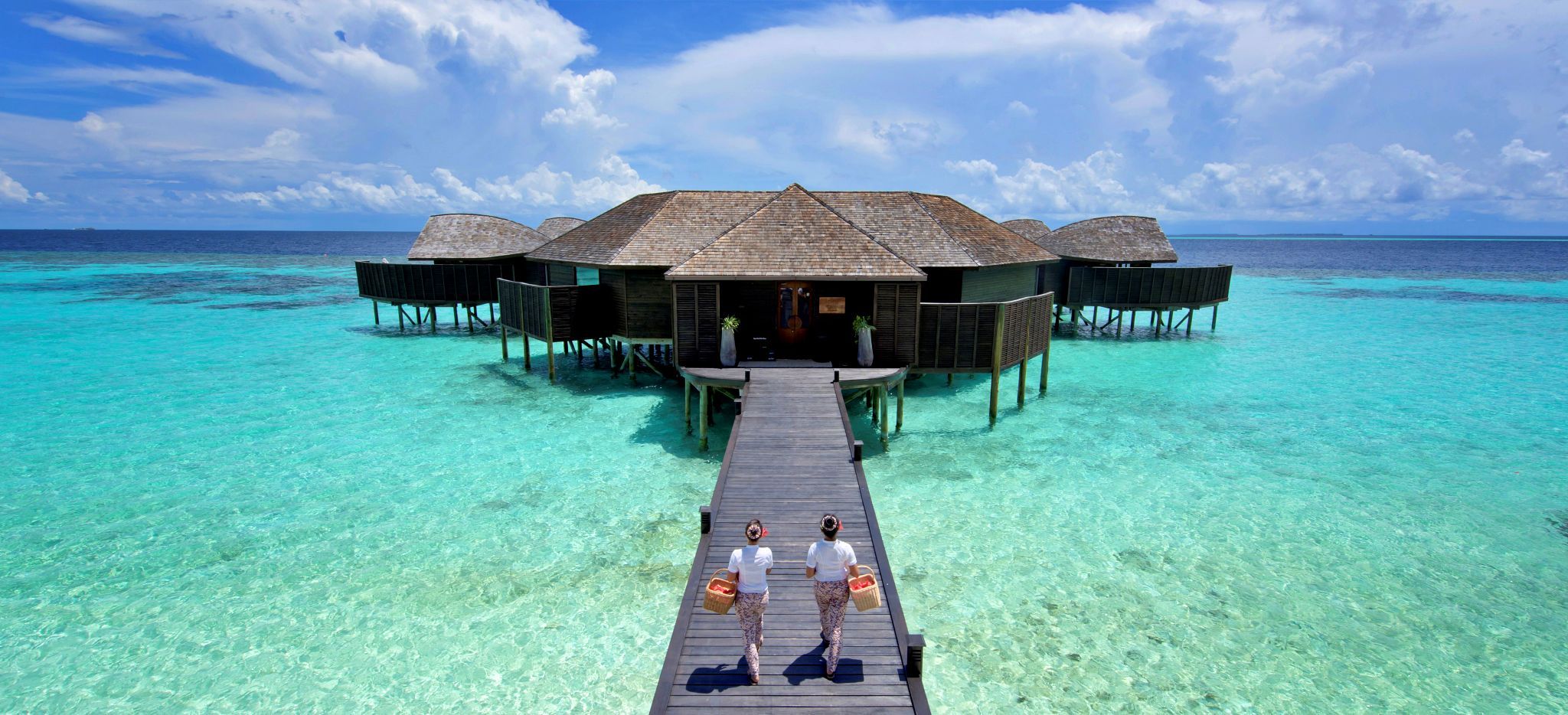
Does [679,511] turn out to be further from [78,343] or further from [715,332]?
[78,343]

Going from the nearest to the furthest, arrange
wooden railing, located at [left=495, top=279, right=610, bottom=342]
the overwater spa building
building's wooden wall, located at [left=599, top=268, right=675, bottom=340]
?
the overwater spa building, building's wooden wall, located at [left=599, top=268, right=675, bottom=340], wooden railing, located at [left=495, top=279, right=610, bottom=342]

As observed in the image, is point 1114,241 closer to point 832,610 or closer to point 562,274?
point 562,274

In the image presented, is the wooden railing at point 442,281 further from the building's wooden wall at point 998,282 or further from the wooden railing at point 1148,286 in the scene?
the wooden railing at point 1148,286

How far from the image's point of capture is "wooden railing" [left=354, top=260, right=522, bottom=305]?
34469mm

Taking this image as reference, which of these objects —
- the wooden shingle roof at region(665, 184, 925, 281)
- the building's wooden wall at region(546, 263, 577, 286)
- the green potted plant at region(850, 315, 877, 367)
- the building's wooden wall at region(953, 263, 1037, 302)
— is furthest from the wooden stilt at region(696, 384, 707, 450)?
the building's wooden wall at region(546, 263, 577, 286)

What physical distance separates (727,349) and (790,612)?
11188 mm

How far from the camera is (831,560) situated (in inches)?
276

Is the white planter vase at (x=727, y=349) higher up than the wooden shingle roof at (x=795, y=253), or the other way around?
the wooden shingle roof at (x=795, y=253)

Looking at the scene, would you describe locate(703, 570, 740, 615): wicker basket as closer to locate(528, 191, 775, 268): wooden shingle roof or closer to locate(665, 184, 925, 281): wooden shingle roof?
locate(665, 184, 925, 281): wooden shingle roof

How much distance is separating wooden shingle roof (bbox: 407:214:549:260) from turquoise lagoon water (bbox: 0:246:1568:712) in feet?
30.9

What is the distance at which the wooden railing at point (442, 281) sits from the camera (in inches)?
1357

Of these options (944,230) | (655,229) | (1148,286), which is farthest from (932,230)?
(1148,286)

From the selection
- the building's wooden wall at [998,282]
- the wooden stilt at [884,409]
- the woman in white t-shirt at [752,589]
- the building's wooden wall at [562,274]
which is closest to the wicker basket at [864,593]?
the woman in white t-shirt at [752,589]

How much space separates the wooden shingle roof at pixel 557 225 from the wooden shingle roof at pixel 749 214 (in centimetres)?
1174
